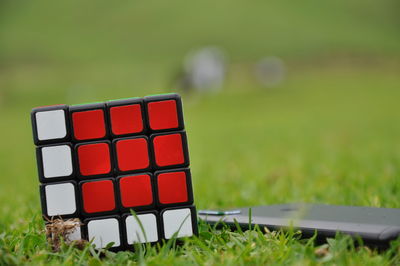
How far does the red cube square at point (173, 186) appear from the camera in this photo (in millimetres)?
1621

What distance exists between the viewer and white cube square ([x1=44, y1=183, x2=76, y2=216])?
62.4 inches

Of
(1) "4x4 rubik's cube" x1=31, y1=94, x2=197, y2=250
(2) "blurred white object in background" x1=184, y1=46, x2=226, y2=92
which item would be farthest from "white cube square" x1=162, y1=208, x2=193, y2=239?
(2) "blurred white object in background" x1=184, y1=46, x2=226, y2=92

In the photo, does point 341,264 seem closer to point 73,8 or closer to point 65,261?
point 65,261

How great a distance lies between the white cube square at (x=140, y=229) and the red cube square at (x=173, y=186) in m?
0.07

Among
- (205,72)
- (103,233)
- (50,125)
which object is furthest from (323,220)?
(205,72)

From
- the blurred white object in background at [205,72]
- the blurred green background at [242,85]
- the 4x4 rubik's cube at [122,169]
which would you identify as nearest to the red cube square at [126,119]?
the 4x4 rubik's cube at [122,169]

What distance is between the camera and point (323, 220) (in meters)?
1.65

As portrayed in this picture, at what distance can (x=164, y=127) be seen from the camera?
5.37 feet

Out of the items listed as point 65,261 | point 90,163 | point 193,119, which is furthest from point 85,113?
point 193,119

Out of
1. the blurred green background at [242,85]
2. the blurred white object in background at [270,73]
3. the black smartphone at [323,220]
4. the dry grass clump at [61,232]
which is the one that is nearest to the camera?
the black smartphone at [323,220]

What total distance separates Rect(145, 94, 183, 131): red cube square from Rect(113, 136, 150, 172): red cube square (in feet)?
0.21

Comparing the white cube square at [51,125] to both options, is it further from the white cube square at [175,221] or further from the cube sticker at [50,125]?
the white cube square at [175,221]

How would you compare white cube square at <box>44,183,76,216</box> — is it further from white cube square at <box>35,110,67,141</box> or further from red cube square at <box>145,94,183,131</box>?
red cube square at <box>145,94,183,131</box>

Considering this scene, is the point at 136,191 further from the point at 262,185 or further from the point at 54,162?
the point at 262,185
